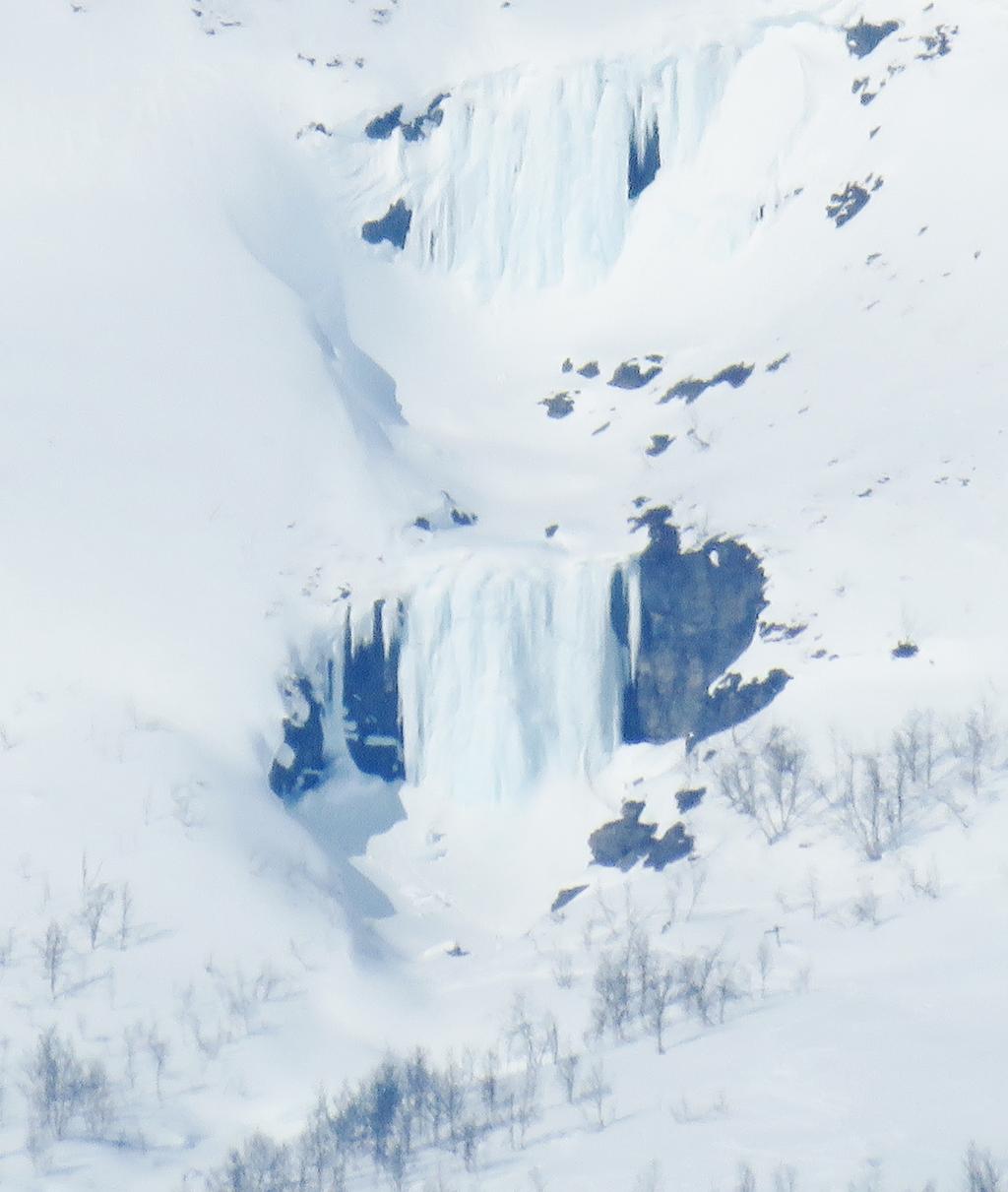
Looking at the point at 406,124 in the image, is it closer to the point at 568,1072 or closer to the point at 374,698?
the point at 374,698

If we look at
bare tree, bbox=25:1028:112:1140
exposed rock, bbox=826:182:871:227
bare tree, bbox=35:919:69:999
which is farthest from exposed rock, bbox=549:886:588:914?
exposed rock, bbox=826:182:871:227

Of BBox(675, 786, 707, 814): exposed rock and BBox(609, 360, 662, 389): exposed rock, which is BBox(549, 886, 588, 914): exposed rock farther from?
BBox(609, 360, 662, 389): exposed rock

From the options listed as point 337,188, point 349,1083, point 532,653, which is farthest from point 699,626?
point 337,188

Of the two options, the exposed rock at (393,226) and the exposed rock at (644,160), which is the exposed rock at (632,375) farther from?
the exposed rock at (393,226)

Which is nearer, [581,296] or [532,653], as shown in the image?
[532,653]

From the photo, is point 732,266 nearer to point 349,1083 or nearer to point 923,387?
point 923,387

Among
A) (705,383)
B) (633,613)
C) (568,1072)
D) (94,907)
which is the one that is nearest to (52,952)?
(94,907)
